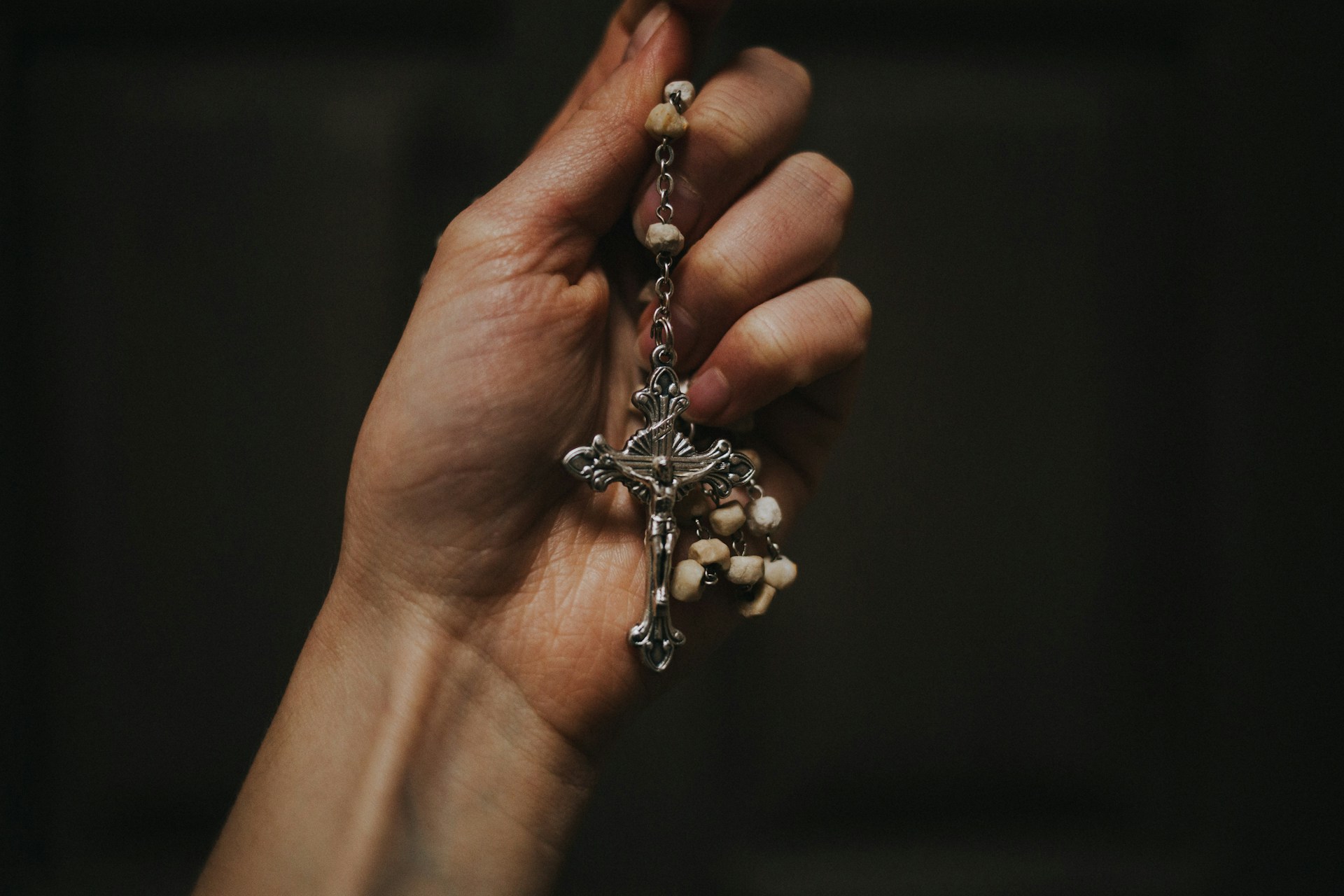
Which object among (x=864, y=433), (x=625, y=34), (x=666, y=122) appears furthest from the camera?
(x=864, y=433)

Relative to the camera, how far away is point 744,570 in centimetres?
59

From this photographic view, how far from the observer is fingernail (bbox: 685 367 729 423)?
23.5 inches

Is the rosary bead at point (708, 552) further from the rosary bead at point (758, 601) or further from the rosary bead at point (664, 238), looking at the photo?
the rosary bead at point (664, 238)

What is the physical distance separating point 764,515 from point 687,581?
0.25 ft

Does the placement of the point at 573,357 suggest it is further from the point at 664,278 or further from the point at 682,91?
the point at 682,91

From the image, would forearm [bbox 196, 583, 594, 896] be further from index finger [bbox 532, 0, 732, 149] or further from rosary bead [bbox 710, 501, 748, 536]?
index finger [bbox 532, 0, 732, 149]

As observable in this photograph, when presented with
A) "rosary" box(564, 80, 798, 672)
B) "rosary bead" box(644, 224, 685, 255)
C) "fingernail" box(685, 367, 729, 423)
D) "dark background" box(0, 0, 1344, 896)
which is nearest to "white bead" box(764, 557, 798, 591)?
"rosary" box(564, 80, 798, 672)

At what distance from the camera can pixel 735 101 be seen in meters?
0.60

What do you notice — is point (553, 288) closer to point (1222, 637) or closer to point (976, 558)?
point (976, 558)

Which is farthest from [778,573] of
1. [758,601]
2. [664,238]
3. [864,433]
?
[864,433]

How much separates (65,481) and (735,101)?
86 cm

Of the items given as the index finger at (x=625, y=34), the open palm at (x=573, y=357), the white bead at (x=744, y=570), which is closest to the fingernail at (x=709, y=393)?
the open palm at (x=573, y=357)

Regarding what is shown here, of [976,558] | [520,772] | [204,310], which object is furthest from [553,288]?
[976,558]

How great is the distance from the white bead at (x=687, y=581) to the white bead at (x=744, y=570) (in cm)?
2
